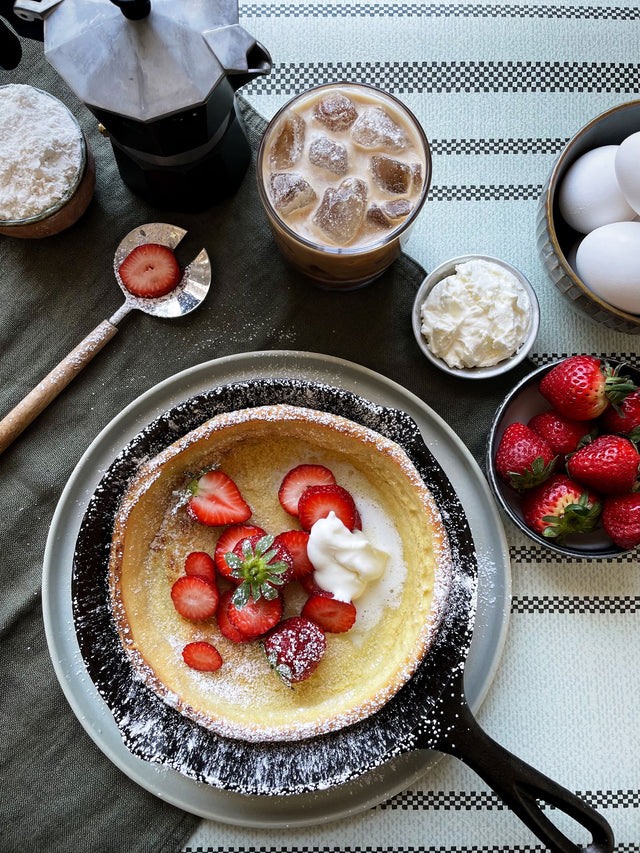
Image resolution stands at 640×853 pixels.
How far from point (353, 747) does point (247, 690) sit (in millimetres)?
283

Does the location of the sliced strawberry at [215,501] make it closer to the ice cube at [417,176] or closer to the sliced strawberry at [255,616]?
the sliced strawberry at [255,616]

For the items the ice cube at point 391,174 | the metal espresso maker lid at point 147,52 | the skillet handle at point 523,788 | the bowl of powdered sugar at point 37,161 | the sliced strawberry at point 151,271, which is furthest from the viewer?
the sliced strawberry at point 151,271

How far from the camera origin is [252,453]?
1730 mm

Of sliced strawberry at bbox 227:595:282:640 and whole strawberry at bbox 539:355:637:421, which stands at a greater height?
whole strawberry at bbox 539:355:637:421

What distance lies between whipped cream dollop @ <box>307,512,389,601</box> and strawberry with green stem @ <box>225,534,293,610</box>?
81mm

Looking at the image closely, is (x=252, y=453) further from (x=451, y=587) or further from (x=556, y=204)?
(x=556, y=204)

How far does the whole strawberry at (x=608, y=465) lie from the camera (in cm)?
156

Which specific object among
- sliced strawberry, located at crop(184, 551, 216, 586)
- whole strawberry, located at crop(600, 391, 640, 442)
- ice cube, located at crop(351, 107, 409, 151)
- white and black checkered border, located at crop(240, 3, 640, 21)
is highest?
white and black checkered border, located at crop(240, 3, 640, 21)

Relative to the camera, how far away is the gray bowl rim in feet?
5.23

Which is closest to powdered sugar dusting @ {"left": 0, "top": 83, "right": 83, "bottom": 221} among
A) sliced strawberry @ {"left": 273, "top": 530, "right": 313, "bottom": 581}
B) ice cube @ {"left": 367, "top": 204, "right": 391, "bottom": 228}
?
ice cube @ {"left": 367, "top": 204, "right": 391, "bottom": 228}

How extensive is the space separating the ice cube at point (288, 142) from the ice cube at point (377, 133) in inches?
4.6

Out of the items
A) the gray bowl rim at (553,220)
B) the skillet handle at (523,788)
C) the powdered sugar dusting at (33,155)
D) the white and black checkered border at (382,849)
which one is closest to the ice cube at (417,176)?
the gray bowl rim at (553,220)

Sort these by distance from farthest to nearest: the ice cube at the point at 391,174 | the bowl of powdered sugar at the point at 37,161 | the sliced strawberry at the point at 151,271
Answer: the sliced strawberry at the point at 151,271 → the bowl of powdered sugar at the point at 37,161 → the ice cube at the point at 391,174

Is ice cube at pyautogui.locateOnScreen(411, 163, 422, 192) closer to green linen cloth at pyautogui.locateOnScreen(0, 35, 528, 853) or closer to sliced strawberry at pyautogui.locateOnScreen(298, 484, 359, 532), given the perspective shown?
green linen cloth at pyautogui.locateOnScreen(0, 35, 528, 853)
